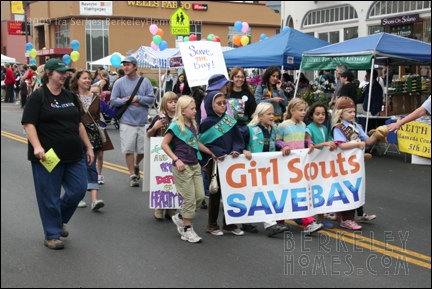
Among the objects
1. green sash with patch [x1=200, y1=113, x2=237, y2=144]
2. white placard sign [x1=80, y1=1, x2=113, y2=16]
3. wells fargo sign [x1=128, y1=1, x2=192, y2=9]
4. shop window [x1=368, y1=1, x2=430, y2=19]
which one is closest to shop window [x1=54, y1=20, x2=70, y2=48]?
white placard sign [x1=80, y1=1, x2=113, y2=16]

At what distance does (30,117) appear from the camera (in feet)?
17.8

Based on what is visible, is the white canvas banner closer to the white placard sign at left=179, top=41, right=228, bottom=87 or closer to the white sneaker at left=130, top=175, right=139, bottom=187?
the white sneaker at left=130, top=175, right=139, bottom=187

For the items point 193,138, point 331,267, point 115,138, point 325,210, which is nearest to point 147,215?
point 193,138

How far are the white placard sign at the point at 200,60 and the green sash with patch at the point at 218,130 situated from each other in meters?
3.32

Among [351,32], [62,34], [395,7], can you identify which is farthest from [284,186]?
[62,34]

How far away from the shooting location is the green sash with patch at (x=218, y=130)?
6168 mm

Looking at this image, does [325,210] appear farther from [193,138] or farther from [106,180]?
[106,180]

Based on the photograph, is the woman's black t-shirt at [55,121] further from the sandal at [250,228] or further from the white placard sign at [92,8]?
the white placard sign at [92,8]

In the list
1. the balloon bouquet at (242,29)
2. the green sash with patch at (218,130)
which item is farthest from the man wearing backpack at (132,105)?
the balloon bouquet at (242,29)

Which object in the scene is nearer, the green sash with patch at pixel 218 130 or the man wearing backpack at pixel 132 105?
the green sash with patch at pixel 218 130

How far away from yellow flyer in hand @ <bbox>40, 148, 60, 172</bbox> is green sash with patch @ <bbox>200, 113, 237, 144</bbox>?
160cm

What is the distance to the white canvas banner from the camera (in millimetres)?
6230

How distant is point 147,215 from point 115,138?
30.2 ft

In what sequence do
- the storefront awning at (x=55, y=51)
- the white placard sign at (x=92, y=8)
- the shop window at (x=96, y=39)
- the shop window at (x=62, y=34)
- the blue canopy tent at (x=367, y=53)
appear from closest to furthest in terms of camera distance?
1. the blue canopy tent at (x=367, y=53)
2. the storefront awning at (x=55, y=51)
3. the white placard sign at (x=92, y=8)
4. the shop window at (x=96, y=39)
5. the shop window at (x=62, y=34)
